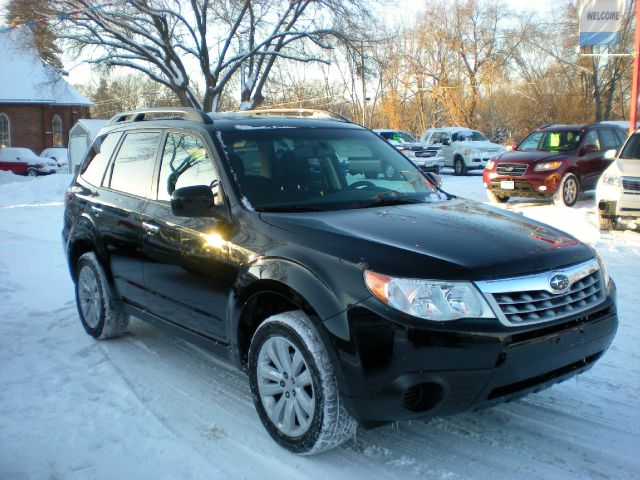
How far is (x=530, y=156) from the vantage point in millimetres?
13703

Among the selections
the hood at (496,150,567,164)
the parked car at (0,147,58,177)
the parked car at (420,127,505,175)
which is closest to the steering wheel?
the hood at (496,150,567,164)

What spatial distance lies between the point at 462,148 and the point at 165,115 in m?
19.9

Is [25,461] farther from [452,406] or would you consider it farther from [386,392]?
[452,406]

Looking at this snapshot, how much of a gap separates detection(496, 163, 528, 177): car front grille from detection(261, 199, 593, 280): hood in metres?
10.0

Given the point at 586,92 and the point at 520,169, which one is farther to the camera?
the point at 586,92

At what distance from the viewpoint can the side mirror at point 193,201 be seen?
379cm

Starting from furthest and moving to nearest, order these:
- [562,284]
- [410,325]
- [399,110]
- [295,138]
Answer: [399,110]
[295,138]
[562,284]
[410,325]

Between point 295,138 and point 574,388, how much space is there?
8.08ft

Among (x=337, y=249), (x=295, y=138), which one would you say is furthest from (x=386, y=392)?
(x=295, y=138)

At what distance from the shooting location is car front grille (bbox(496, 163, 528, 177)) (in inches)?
534

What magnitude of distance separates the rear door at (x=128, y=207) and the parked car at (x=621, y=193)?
7.36 metres

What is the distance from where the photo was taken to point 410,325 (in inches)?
114

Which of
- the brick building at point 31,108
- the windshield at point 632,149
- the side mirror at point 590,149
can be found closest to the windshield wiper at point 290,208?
the windshield at point 632,149

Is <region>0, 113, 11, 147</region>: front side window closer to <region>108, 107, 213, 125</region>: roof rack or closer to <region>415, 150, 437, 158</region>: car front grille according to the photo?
<region>415, 150, 437, 158</region>: car front grille
